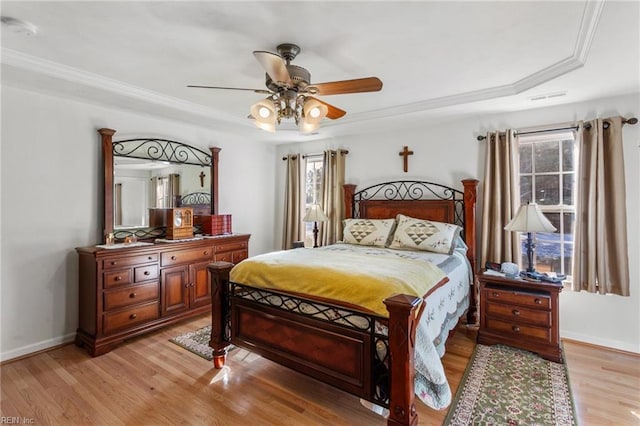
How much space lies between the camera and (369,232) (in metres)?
3.79

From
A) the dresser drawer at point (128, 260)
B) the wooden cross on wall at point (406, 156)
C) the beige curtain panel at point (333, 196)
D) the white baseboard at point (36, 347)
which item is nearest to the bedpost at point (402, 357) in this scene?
the dresser drawer at point (128, 260)

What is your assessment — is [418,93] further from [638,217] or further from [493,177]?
[638,217]

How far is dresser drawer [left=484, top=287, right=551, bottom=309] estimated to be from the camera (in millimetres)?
2762

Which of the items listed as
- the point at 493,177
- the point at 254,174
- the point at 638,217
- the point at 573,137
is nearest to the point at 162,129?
the point at 254,174

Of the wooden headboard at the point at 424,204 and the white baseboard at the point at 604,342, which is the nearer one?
the white baseboard at the point at 604,342

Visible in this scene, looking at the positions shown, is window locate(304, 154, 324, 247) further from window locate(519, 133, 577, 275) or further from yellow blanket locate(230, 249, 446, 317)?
window locate(519, 133, 577, 275)

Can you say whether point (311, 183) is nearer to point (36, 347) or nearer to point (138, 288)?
point (138, 288)

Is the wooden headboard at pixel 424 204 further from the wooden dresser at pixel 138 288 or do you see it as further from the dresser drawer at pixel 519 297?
the wooden dresser at pixel 138 288

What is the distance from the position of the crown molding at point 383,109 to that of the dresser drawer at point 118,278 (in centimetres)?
169

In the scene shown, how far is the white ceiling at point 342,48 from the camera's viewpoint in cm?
185

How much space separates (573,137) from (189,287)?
444 cm

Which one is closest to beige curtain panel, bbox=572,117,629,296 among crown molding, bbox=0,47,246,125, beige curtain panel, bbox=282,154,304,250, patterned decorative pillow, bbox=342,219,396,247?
patterned decorative pillow, bbox=342,219,396,247

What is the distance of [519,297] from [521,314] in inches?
6.1

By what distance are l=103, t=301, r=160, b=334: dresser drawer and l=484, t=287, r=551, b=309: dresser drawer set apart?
3374 millimetres
